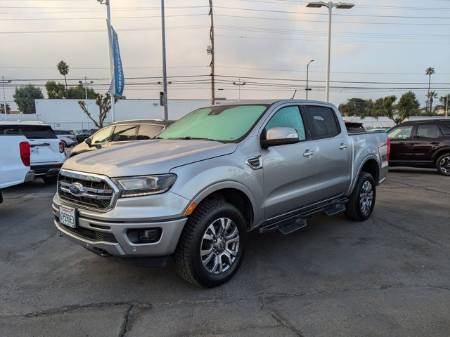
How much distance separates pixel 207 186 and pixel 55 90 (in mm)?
99549

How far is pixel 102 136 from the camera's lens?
982cm

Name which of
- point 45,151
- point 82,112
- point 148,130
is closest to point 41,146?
point 45,151

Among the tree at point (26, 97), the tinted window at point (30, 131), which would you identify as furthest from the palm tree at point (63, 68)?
the tinted window at point (30, 131)

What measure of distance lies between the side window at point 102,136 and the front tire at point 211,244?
637 cm

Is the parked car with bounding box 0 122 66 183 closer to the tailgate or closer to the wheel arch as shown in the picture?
the tailgate

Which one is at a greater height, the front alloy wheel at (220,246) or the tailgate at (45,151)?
the tailgate at (45,151)

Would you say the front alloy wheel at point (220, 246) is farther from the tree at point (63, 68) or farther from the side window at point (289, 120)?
the tree at point (63, 68)

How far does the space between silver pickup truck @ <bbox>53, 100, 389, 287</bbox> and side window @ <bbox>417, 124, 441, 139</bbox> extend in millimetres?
8697

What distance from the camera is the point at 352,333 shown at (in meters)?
3.12

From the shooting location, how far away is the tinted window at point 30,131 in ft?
31.8

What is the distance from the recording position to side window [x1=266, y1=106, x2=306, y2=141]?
4.71 m

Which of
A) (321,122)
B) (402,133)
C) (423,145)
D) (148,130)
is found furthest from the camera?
(402,133)

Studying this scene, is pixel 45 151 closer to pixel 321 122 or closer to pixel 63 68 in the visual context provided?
pixel 321 122

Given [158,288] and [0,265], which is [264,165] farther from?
[0,265]
